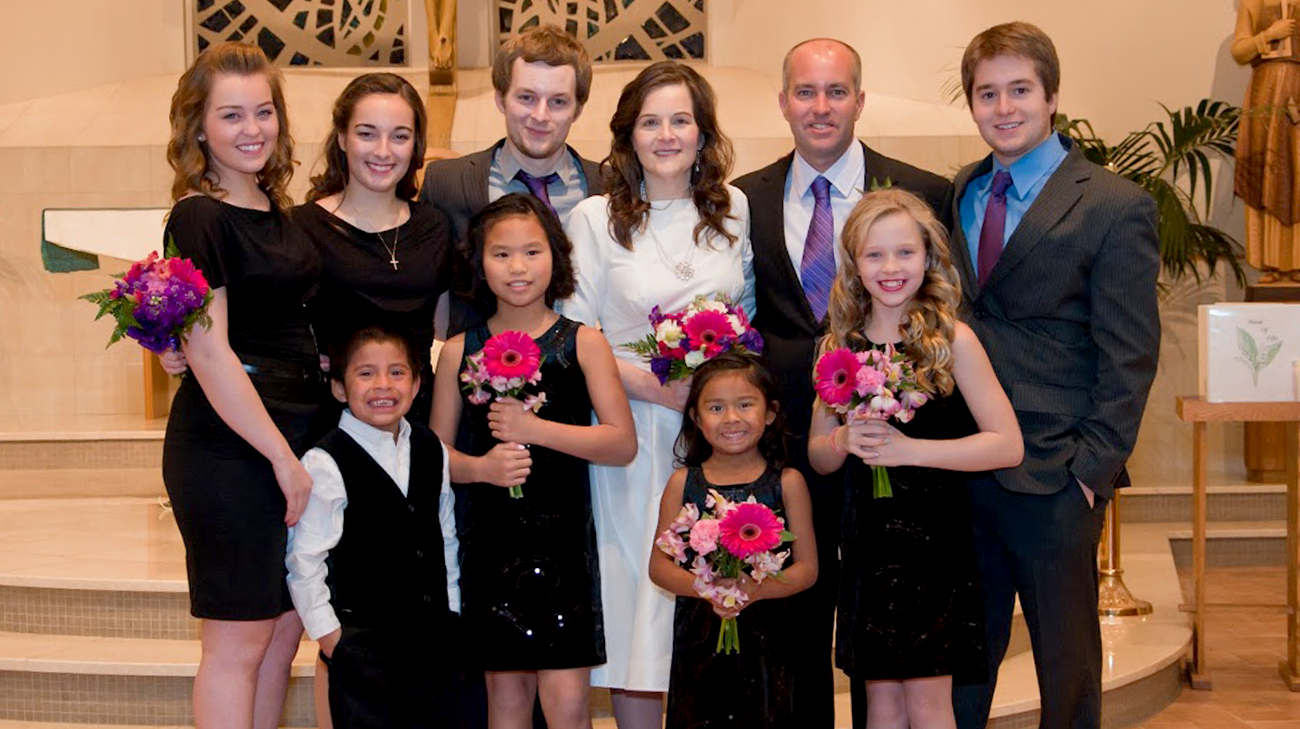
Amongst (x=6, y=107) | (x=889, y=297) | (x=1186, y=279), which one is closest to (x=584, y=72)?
(x=889, y=297)

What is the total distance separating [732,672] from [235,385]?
120cm

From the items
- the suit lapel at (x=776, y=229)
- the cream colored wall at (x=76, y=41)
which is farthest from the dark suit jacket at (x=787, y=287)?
the cream colored wall at (x=76, y=41)

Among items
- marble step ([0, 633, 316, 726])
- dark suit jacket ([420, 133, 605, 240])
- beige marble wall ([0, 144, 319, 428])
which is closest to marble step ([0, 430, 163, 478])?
beige marble wall ([0, 144, 319, 428])

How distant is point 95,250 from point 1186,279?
18.7 ft

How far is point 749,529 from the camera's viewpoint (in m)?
2.98

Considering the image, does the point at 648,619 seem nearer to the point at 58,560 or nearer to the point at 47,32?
the point at 58,560

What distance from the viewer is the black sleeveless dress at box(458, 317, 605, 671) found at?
3.21 m

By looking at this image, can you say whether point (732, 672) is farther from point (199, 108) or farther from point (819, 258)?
point (199, 108)

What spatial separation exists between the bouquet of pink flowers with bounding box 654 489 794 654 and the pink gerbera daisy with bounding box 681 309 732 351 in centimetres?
32

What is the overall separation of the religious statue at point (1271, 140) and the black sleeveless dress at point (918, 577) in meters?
5.13

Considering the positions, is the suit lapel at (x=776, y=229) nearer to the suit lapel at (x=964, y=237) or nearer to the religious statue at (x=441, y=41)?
the suit lapel at (x=964, y=237)

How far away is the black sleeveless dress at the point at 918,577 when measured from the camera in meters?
3.12

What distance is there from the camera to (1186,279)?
8.23 meters

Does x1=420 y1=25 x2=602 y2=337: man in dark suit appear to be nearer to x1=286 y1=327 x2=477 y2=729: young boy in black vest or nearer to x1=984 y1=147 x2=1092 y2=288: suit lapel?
x1=286 y1=327 x2=477 y2=729: young boy in black vest
